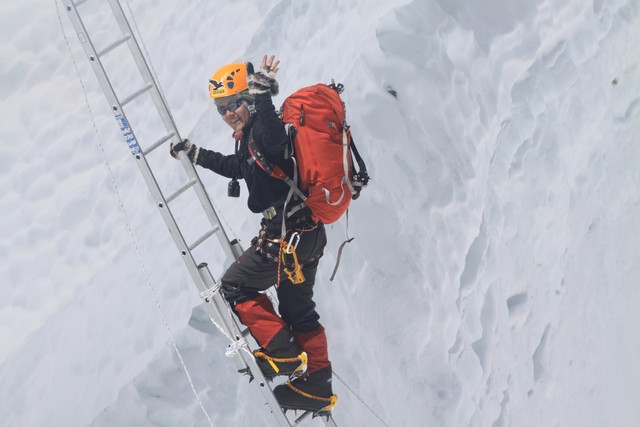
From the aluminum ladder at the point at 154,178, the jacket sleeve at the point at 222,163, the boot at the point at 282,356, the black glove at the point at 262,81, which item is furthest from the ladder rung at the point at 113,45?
the boot at the point at 282,356

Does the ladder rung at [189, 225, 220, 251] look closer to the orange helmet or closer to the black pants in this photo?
the black pants

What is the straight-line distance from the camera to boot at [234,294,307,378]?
3395mm

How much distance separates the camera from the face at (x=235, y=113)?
3.25 m

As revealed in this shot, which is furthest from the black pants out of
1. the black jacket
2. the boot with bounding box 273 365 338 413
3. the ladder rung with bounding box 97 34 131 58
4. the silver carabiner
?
the ladder rung with bounding box 97 34 131 58

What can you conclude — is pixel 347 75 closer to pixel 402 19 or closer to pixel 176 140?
pixel 402 19

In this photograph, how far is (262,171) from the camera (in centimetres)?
324

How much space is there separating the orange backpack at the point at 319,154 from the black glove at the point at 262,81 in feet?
0.71

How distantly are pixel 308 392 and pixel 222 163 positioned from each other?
4.15ft

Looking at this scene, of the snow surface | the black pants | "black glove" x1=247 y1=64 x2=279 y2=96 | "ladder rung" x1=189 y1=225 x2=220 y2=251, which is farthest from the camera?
the snow surface

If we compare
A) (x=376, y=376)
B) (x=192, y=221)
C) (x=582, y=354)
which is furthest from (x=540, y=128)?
(x=192, y=221)

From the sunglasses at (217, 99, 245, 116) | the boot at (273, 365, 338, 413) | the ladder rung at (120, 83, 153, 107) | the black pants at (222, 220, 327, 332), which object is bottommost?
the boot at (273, 365, 338, 413)

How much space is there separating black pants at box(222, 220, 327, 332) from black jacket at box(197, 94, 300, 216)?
0.45 ft

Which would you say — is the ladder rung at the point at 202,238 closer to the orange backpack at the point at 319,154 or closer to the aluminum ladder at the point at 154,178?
the aluminum ladder at the point at 154,178

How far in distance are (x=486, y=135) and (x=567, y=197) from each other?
42.1 inches
